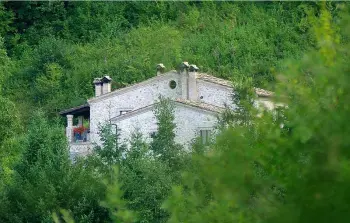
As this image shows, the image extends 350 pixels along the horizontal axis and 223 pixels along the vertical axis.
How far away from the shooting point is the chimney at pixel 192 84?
136 feet

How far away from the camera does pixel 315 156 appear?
7766 millimetres

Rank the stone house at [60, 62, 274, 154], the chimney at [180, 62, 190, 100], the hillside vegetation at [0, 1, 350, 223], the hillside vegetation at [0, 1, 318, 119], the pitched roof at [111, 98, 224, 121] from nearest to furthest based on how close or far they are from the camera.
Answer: the hillside vegetation at [0, 1, 350, 223] < the pitched roof at [111, 98, 224, 121] < the stone house at [60, 62, 274, 154] < the chimney at [180, 62, 190, 100] < the hillside vegetation at [0, 1, 318, 119]

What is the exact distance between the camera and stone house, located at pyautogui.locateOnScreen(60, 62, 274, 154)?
→ 39.0 metres

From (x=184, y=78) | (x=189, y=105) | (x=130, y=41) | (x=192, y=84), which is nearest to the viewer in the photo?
(x=189, y=105)

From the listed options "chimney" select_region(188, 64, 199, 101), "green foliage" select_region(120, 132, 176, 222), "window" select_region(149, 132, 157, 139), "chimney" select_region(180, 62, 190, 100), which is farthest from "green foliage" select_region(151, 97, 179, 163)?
"chimney" select_region(180, 62, 190, 100)

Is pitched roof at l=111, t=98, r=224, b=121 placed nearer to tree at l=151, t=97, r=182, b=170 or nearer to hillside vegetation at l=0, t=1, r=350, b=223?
hillside vegetation at l=0, t=1, r=350, b=223

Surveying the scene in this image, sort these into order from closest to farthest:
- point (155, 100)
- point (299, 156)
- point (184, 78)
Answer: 1. point (299, 156)
2. point (155, 100)
3. point (184, 78)

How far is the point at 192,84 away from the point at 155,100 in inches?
64.9

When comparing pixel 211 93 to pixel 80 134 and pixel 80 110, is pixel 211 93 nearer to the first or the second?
pixel 80 134

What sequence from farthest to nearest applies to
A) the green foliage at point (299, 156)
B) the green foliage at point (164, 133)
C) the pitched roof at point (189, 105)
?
the pitched roof at point (189, 105), the green foliage at point (164, 133), the green foliage at point (299, 156)

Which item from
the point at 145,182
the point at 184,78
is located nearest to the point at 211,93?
the point at 184,78

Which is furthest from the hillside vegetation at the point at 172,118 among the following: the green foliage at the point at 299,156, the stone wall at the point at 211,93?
the stone wall at the point at 211,93

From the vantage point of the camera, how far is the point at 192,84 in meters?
41.5

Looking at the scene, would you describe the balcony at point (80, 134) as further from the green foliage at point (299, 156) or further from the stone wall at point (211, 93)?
the green foliage at point (299, 156)
